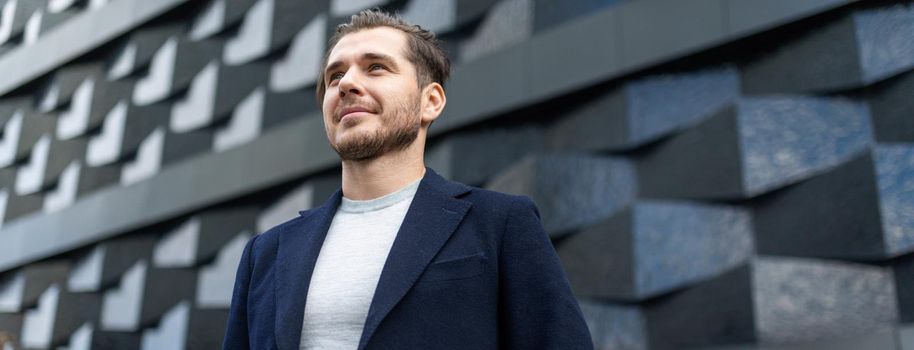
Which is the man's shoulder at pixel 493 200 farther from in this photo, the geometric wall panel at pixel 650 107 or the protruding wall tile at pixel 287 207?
the protruding wall tile at pixel 287 207

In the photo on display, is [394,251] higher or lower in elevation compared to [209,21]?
lower

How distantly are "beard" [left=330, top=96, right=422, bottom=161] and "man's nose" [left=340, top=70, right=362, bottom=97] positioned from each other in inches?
2.9

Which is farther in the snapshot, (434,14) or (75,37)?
(75,37)

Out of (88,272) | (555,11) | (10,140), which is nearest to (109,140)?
(88,272)

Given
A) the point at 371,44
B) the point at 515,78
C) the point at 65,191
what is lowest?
the point at 371,44

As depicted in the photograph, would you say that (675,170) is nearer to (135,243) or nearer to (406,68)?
(406,68)

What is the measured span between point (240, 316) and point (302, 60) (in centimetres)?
1125

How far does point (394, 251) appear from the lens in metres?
1.69

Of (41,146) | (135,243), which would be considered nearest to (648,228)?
(135,243)

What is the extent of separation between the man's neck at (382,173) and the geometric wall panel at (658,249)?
20.9ft

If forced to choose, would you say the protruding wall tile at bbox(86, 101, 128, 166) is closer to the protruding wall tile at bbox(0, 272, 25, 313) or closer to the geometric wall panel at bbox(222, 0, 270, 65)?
the geometric wall panel at bbox(222, 0, 270, 65)

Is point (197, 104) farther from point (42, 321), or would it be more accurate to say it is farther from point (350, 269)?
point (350, 269)

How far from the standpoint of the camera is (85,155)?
55.8 ft

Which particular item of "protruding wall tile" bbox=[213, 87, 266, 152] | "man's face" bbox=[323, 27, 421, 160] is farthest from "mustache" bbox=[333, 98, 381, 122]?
"protruding wall tile" bbox=[213, 87, 266, 152]
